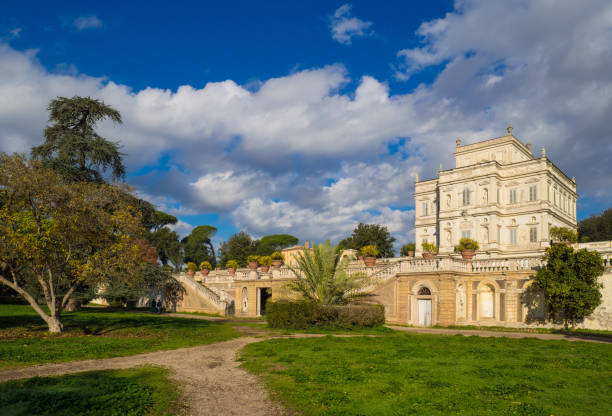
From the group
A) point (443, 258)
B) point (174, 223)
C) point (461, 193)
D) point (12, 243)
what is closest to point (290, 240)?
point (174, 223)

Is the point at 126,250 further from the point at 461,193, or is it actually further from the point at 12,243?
the point at 461,193

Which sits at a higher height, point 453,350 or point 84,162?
point 84,162

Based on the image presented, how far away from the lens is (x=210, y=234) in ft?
313

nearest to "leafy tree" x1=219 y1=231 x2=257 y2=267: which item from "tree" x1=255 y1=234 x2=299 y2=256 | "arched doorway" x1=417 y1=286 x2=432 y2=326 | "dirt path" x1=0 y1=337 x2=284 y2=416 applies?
"tree" x1=255 y1=234 x2=299 y2=256

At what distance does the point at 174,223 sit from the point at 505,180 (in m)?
60.5

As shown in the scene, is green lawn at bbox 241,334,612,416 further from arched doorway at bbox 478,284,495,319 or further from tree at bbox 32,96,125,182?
tree at bbox 32,96,125,182

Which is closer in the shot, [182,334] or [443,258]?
[182,334]

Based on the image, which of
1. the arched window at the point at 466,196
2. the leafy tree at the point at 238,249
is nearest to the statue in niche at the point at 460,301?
the arched window at the point at 466,196

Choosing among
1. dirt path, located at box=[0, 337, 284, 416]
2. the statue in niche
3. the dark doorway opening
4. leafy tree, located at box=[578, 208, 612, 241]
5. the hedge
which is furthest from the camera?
leafy tree, located at box=[578, 208, 612, 241]

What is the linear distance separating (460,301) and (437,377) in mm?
15450

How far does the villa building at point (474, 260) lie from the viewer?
23.0 m

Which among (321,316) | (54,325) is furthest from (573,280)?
(54,325)

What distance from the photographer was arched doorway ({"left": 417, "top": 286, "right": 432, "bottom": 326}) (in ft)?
79.0

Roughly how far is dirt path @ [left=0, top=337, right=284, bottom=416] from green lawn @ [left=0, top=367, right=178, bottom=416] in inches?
18.6
